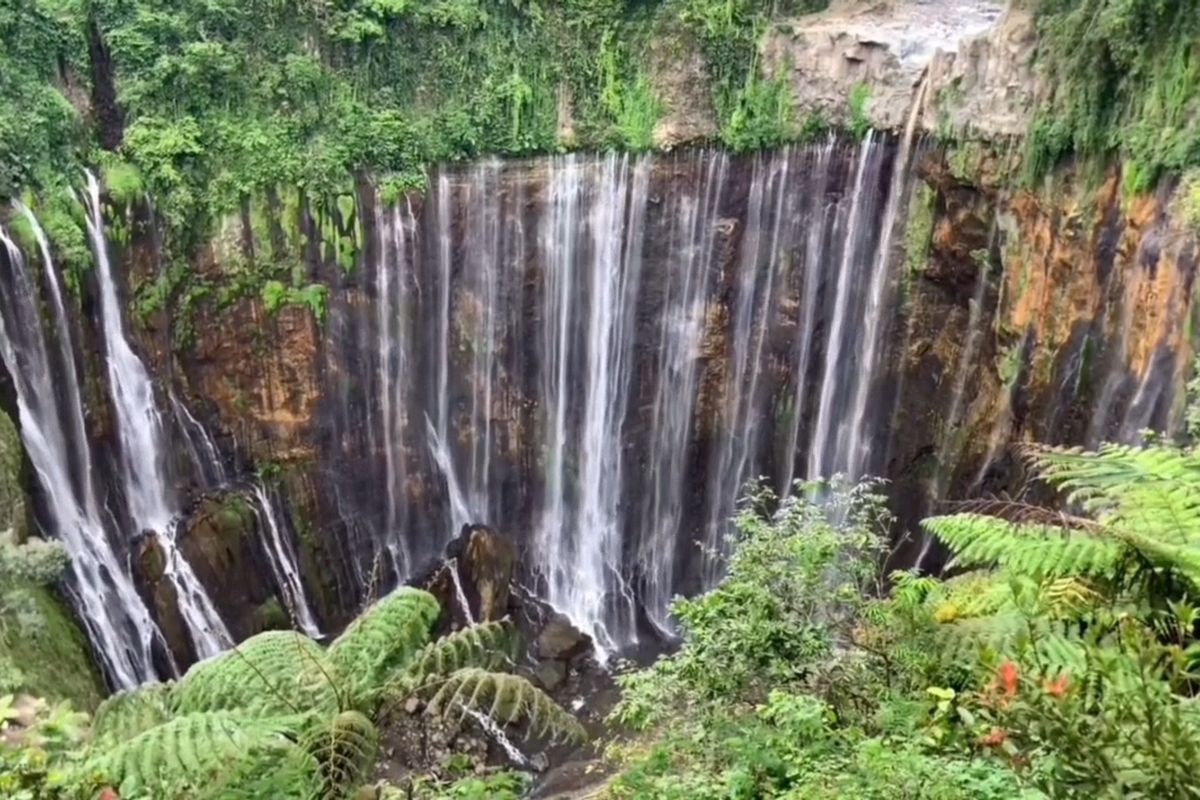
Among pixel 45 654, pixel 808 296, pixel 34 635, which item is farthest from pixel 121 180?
pixel 808 296

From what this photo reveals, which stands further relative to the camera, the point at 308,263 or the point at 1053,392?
the point at 308,263

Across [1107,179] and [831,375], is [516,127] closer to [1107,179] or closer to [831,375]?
[831,375]

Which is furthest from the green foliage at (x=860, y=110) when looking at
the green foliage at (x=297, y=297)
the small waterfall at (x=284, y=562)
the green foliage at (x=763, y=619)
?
the small waterfall at (x=284, y=562)

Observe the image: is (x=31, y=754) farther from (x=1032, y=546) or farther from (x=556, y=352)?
(x=556, y=352)

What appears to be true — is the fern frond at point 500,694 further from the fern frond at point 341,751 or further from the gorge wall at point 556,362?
the gorge wall at point 556,362

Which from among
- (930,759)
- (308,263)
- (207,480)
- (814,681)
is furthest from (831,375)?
(930,759)

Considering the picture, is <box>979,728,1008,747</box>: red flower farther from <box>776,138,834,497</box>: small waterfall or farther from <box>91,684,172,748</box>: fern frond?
<box>776,138,834,497</box>: small waterfall

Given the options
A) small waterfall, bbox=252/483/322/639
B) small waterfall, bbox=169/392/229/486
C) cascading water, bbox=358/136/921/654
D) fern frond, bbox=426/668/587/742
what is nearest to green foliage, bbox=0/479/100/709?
small waterfall, bbox=169/392/229/486
